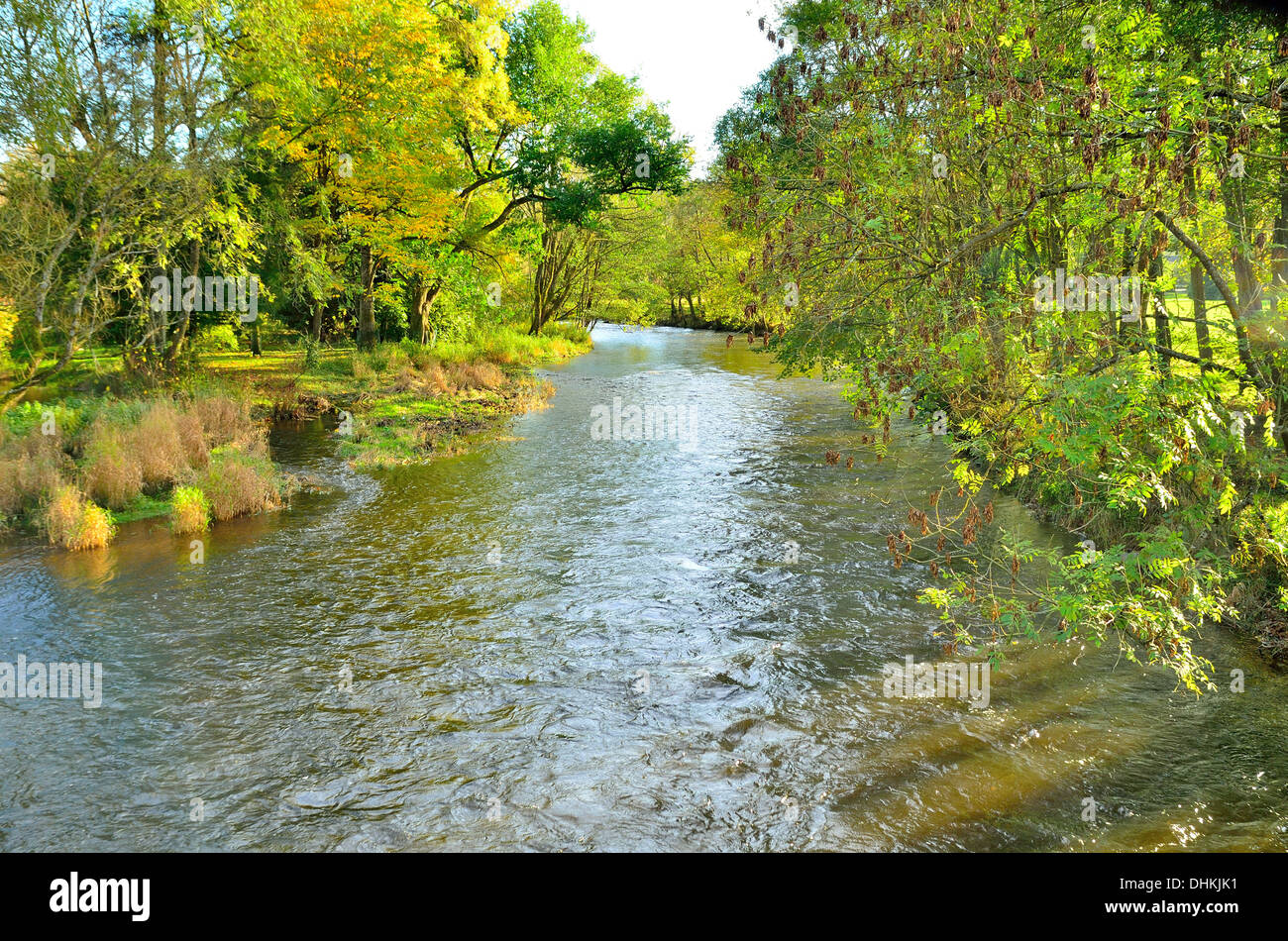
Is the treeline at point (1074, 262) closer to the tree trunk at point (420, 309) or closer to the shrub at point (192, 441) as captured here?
the shrub at point (192, 441)

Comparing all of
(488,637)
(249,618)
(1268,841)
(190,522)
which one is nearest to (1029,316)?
(1268,841)

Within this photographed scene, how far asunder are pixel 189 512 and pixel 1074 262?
42.1 feet

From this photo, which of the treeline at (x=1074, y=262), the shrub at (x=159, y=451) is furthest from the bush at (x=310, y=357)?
the treeline at (x=1074, y=262)

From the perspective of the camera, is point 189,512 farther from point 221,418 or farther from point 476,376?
point 476,376

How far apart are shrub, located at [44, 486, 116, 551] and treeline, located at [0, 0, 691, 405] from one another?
391cm

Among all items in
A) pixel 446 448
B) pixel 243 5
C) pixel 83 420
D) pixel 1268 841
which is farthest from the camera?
pixel 446 448

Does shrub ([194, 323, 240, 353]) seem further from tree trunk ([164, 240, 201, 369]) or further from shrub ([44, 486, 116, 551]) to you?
shrub ([44, 486, 116, 551])

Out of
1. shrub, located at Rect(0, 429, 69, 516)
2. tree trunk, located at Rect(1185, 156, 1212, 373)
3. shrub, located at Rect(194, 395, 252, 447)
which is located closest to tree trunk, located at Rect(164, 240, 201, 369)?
shrub, located at Rect(194, 395, 252, 447)

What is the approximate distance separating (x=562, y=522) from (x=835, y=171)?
23.5ft

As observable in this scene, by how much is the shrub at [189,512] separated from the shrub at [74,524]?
0.93 m

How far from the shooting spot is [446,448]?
18781mm

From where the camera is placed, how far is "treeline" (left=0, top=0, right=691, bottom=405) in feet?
45.2
